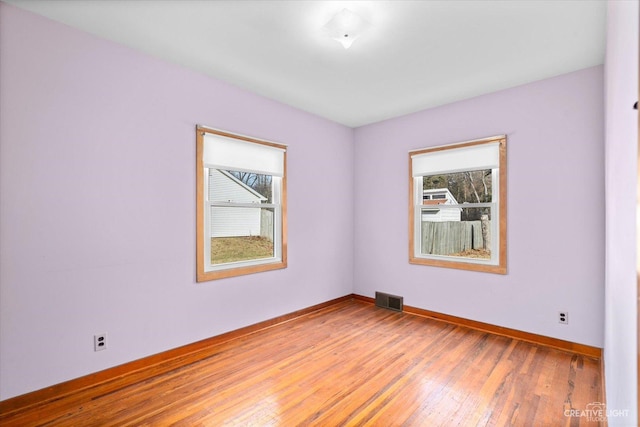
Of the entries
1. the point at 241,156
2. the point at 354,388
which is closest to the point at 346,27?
the point at 241,156

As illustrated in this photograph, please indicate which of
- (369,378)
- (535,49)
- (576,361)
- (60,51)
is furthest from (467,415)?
(60,51)

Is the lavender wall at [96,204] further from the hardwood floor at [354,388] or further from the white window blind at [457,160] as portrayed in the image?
the white window blind at [457,160]

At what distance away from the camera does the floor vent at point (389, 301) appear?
4348 millimetres

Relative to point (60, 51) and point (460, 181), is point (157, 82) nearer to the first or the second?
point (60, 51)

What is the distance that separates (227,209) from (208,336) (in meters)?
1.34

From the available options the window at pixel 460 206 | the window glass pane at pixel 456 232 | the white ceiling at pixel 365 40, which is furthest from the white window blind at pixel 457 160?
the white ceiling at pixel 365 40

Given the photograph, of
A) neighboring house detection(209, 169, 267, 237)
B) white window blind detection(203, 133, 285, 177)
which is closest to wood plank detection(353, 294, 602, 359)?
neighboring house detection(209, 169, 267, 237)

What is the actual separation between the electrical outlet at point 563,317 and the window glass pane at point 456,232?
2.83ft

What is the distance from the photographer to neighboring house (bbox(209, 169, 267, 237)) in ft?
10.9

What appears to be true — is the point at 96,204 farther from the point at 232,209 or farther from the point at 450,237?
the point at 450,237

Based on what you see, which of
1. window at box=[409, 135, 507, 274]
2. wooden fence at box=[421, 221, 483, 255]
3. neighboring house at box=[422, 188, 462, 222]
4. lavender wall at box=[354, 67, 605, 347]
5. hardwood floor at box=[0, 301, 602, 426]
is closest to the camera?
hardwood floor at box=[0, 301, 602, 426]

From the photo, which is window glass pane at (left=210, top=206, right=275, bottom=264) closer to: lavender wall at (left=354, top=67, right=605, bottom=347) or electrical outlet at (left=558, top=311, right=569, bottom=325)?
lavender wall at (left=354, top=67, right=605, bottom=347)

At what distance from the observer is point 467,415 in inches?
82.4

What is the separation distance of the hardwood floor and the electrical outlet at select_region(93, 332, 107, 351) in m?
0.29
